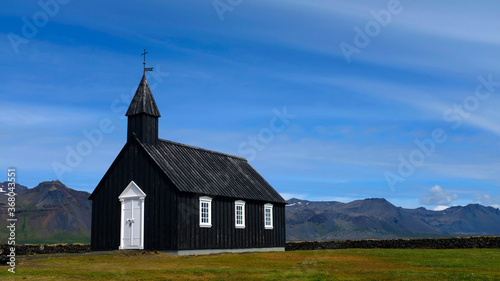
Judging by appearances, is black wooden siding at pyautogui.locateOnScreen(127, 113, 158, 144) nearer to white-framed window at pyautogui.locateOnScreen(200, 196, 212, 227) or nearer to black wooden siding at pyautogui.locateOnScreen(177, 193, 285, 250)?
black wooden siding at pyautogui.locateOnScreen(177, 193, 285, 250)

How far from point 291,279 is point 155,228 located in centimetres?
1639

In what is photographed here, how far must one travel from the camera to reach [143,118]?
119 ft

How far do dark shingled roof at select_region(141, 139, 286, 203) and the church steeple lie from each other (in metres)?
0.77

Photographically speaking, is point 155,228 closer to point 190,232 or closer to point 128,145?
point 190,232

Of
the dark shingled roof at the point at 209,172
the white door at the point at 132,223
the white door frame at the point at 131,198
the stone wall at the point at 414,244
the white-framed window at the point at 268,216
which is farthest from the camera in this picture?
the white-framed window at the point at 268,216

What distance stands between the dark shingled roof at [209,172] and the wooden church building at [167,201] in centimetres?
10

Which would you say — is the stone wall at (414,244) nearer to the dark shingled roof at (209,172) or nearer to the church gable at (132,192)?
the dark shingled roof at (209,172)

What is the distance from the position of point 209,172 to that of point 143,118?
6.19 meters

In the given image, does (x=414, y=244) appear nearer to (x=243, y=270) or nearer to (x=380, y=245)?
(x=380, y=245)

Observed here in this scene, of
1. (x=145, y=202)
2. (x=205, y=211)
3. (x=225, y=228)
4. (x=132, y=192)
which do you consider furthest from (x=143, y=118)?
(x=225, y=228)

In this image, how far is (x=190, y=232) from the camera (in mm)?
33938

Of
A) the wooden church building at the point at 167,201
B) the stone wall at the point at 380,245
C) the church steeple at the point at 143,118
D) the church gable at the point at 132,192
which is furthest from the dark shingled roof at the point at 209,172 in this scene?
the stone wall at the point at 380,245

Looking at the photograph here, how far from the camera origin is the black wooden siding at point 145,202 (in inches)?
1319

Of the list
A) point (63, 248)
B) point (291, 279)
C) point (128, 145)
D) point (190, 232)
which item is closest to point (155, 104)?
point (128, 145)
